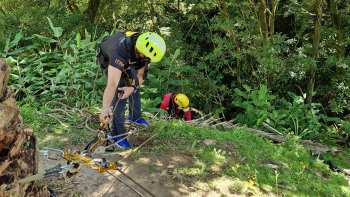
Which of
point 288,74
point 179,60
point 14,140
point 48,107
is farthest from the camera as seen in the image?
point 179,60

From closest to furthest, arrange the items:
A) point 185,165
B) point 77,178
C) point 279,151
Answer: point 77,178 → point 185,165 → point 279,151

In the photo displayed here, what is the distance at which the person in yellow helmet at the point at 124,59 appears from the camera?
Result: 2.74 m

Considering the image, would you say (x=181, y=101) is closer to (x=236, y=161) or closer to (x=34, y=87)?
(x=236, y=161)

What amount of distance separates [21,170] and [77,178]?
3.52ft

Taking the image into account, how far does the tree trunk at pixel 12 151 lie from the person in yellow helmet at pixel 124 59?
0.87 meters

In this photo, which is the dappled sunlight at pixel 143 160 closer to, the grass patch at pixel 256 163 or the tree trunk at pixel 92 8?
the grass patch at pixel 256 163

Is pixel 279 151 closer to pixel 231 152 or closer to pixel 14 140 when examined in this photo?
pixel 231 152

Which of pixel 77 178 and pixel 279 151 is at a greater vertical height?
pixel 77 178

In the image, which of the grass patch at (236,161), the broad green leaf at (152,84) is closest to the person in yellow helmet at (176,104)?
the broad green leaf at (152,84)

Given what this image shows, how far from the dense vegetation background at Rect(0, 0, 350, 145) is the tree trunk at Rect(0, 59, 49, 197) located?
10.5 ft

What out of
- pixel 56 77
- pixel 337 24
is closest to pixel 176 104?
pixel 56 77

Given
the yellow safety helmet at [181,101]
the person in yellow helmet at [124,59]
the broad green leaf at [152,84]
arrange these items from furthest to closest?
the broad green leaf at [152,84]
the yellow safety helmet at [181,101]
the person in yellow helmet at [124,59]

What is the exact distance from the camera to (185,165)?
3033 mm

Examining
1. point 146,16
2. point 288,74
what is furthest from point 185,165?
point 146,16
